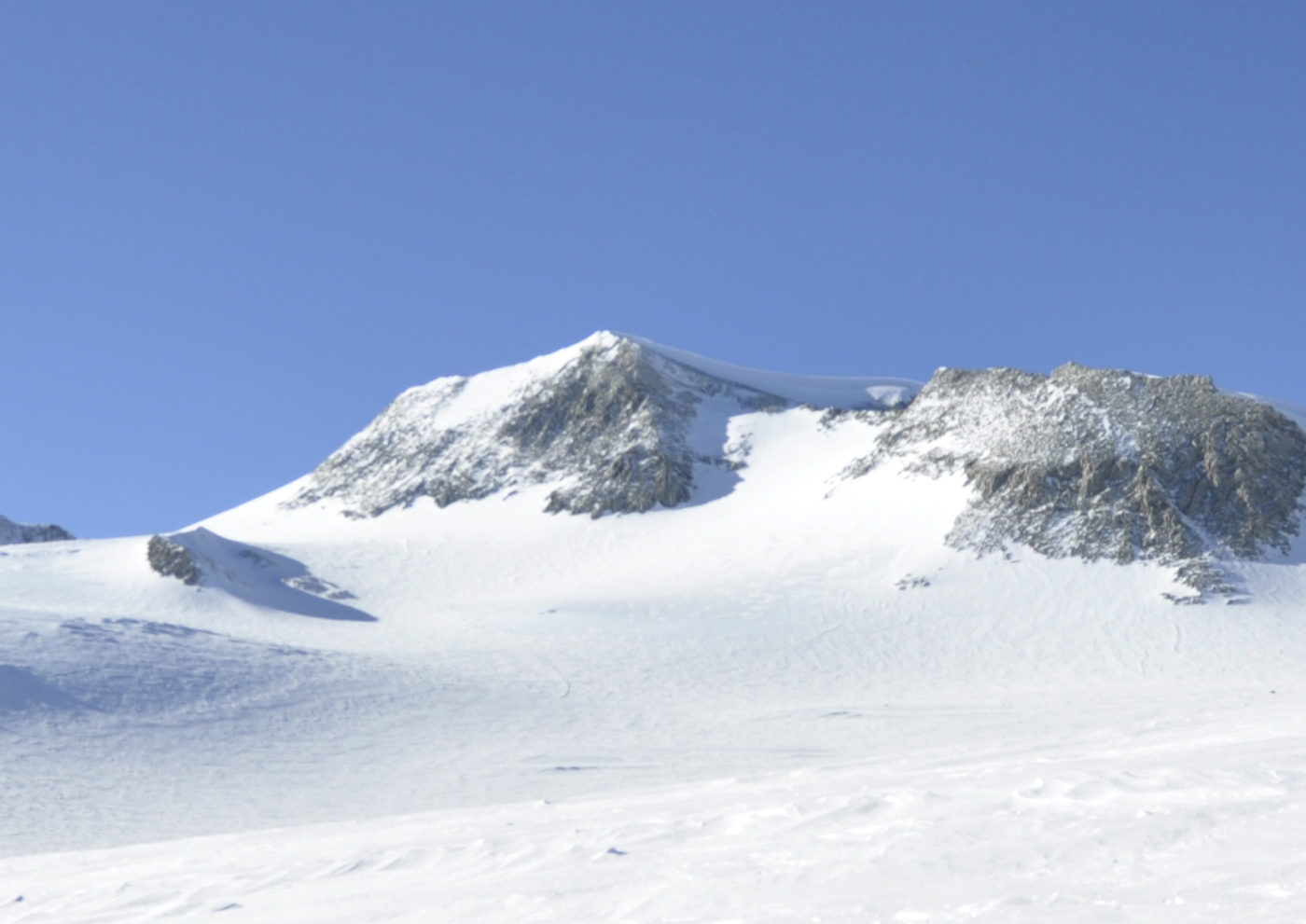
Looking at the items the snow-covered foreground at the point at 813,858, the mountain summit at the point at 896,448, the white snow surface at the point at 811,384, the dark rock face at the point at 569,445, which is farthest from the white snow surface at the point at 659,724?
the white snow surface at the point at 811,384

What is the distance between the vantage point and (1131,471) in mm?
42406

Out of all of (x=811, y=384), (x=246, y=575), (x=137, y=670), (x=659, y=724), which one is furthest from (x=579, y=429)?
(x=659, y=724)

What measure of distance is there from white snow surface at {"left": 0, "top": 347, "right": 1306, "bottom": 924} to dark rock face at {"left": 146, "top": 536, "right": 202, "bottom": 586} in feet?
2.06

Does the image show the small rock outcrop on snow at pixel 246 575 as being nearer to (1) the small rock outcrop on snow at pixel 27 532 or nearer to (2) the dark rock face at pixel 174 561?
(2) the dark rock face at pixel 174 561

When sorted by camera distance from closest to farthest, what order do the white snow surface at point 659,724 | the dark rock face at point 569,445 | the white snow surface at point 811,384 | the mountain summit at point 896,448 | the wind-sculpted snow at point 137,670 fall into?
the white snow surface at point 659,724, the wind-sculpted snow at point 137,670, the mountain summit at point 896,448, the dark rock face at point 569,445, the white snow surface at point 811,384

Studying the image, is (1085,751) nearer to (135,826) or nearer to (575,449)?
(135,826)

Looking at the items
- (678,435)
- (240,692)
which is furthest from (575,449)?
(240,692)

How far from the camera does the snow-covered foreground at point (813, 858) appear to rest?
6723 mm

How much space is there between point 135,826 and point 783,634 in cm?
2110

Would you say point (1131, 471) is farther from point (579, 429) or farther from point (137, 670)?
point (137, 670)

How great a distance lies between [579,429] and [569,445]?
1631 millimetres

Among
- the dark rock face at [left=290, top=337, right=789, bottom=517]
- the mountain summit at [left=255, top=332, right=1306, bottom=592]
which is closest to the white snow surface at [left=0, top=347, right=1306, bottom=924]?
the mountain summit at [left=255, top=332, right=1306, bottom=592]

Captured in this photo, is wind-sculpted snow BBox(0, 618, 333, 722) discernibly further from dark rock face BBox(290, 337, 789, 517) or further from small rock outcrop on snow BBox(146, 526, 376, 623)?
dark rock face BBox(290, 337, 789, 517)

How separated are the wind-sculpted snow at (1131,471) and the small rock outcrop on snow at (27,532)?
53504 mm
